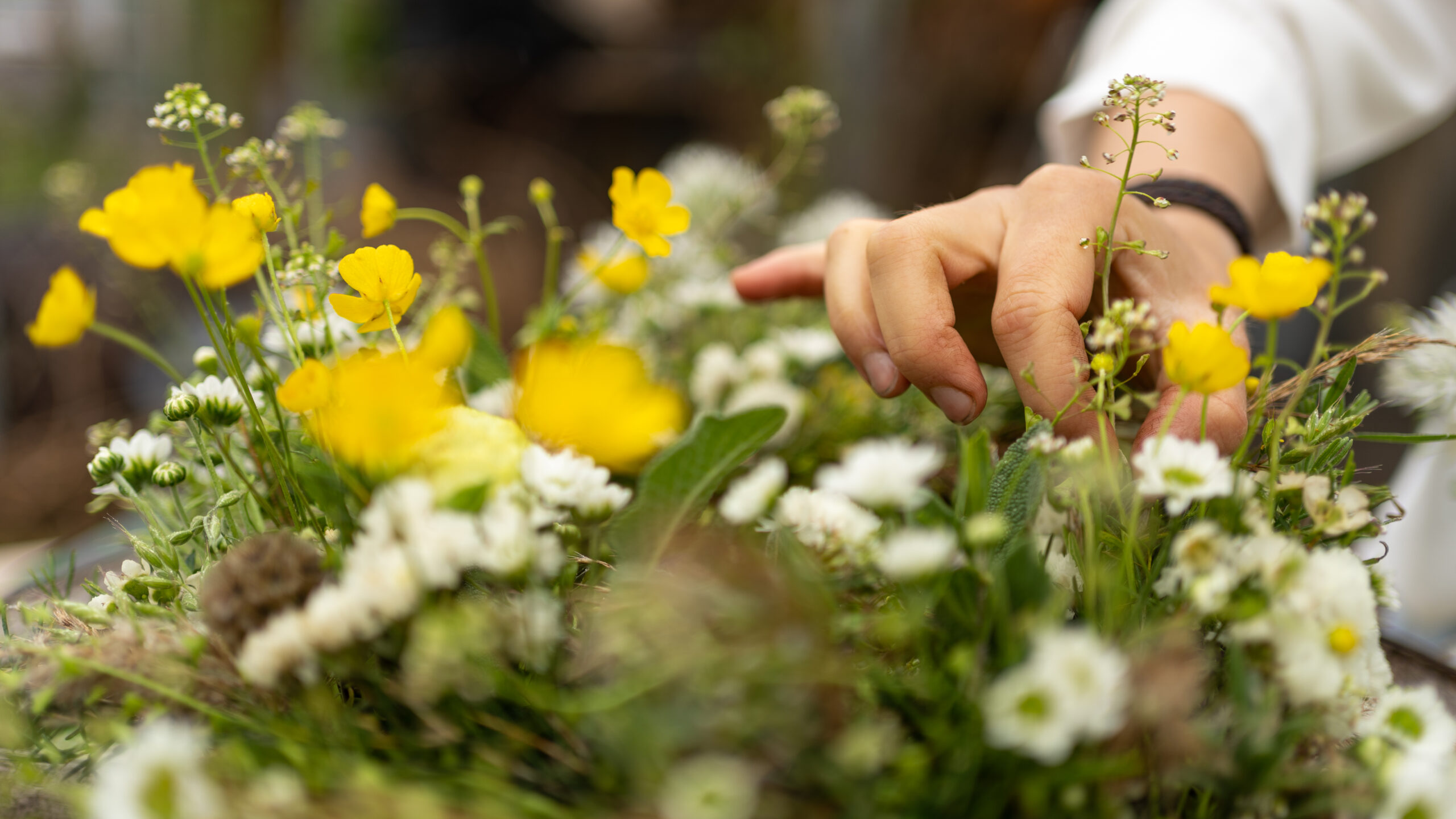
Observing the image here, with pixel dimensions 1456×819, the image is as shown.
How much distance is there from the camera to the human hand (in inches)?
13.0

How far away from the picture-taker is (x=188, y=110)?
342 millimetres

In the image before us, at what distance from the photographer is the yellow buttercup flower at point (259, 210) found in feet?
0.98

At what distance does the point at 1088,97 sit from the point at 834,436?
0.45 metres

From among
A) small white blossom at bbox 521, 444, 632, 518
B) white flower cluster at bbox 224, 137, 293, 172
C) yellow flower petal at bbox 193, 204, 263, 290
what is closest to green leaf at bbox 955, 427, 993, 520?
small white blossom at bbox 521, 444, 632, 518

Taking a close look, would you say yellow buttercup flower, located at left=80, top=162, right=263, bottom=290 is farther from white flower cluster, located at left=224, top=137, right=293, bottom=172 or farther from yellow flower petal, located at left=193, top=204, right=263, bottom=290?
white flower cluster, located at left=224, top=137, right=293, bottom=172

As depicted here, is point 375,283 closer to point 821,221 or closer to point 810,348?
point 810,348

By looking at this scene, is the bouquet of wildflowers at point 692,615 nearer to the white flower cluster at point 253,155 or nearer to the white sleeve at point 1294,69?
the white flower cluster at point 253,155

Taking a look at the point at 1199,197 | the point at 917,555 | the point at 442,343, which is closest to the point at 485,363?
the point at 442,343

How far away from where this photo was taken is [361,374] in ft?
0.70

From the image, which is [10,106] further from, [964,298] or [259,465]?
[964,298]

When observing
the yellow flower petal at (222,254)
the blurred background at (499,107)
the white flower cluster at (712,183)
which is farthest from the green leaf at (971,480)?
the blurred background at (499,107)

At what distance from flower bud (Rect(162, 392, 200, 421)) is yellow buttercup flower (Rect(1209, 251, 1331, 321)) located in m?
0.35

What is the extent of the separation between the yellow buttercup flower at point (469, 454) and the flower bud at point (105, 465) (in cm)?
13

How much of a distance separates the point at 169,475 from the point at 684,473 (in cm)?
20
